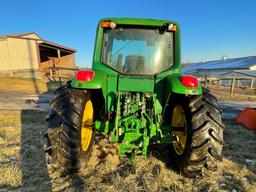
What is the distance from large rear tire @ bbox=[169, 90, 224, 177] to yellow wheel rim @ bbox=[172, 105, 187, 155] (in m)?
0.12

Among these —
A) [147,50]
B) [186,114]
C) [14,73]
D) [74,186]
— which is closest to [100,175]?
[74,186]

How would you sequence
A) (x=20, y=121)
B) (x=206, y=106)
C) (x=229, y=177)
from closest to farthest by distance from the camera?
(x=206, y=106) → (x=229, y=177) → (x=20, y=121)

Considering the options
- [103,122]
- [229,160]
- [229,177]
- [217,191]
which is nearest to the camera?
[217,191]

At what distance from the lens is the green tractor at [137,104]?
2.76 m

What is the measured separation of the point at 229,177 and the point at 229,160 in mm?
627

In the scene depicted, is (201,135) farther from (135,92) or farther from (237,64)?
(237,64)

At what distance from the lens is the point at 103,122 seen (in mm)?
3283

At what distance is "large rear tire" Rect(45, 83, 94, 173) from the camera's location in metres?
2.71

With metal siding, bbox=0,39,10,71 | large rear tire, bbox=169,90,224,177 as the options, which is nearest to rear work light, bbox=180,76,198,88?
large rear tire, bbox=169,90,224,177

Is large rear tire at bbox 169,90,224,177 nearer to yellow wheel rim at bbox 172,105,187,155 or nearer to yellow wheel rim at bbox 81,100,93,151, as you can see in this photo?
yellow wheel rim at bbox 172,105,187,155

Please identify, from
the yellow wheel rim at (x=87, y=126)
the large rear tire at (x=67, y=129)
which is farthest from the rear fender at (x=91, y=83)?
the yellow wheel rim at (x=87, y=126)

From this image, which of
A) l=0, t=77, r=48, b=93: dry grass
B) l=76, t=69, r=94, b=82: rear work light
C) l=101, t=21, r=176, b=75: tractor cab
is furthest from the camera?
l=0, t=77, r=48, b=93: dry grass

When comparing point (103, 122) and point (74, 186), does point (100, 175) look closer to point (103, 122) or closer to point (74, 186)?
point (74, 186)

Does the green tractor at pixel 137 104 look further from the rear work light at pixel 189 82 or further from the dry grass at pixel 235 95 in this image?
the dry grass at pixel 235 95
